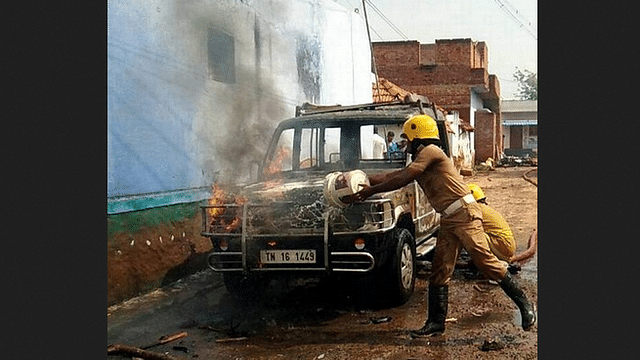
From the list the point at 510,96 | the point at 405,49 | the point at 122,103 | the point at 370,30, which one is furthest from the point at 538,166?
the point at 122,103

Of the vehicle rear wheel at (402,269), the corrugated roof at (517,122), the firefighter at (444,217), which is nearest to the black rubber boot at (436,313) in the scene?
the firefighter at (444,217)

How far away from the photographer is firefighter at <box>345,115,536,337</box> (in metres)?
5.14

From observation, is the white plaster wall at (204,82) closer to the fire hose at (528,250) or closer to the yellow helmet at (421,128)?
the yellow helmet at (421,128)

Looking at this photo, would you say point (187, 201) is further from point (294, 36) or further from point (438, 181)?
point (438, 181)

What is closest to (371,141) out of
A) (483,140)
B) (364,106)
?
(364,106)

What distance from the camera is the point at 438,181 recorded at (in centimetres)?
525

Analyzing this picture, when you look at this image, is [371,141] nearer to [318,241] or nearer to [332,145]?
[332,145]

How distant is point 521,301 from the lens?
17.0 ft

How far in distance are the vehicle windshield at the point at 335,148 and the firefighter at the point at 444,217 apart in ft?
1.99

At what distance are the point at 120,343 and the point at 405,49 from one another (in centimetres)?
340

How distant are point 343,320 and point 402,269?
646mm

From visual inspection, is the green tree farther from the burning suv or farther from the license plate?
the license plate

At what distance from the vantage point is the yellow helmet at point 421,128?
5228mm

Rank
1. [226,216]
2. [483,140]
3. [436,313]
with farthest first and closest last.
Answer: [483,140] → [226,216] → [436,313]
